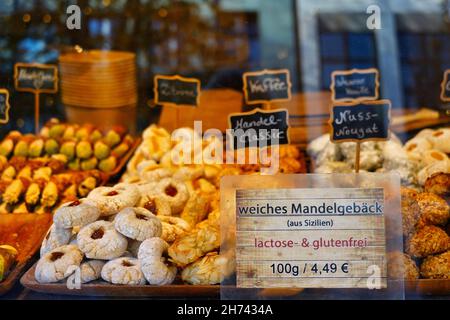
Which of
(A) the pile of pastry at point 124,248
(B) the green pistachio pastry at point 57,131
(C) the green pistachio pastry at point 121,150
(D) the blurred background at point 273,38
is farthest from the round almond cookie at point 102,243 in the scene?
(D) the blurred background at point 273,38

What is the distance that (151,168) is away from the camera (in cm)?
285

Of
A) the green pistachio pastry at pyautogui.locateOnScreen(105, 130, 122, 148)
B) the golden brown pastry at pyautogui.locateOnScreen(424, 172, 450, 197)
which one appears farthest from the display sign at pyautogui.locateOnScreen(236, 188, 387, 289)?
the green pistachio pastry at pyautogui.locateOnScreen(105, 130, 122, 148)

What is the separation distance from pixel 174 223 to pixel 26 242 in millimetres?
555

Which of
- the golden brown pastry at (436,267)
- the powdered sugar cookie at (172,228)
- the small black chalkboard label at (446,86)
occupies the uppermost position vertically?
the small black chalkboard label at (446,86)

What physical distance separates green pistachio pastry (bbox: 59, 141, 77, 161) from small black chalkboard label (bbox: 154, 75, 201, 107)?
50 cm

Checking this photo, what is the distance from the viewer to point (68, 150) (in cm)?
322

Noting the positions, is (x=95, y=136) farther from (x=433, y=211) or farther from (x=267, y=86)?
(x=433, y=211)

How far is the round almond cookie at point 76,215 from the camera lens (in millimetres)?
2039

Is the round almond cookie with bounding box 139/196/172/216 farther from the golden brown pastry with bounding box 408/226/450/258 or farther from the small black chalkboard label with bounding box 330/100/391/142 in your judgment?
the golden brown pastry with bounding box 408/226/450/258

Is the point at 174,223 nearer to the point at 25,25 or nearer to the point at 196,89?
the point at 196,89

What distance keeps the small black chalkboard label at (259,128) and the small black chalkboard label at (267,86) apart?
48cm

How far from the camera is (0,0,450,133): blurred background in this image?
4.24 m

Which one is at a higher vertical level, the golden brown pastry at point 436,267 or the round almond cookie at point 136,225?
the round almond cookie at point 136,225

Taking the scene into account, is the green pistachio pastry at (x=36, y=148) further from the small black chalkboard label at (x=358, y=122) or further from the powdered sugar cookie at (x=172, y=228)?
the small black chalkboard label at (x=358, y=122)
